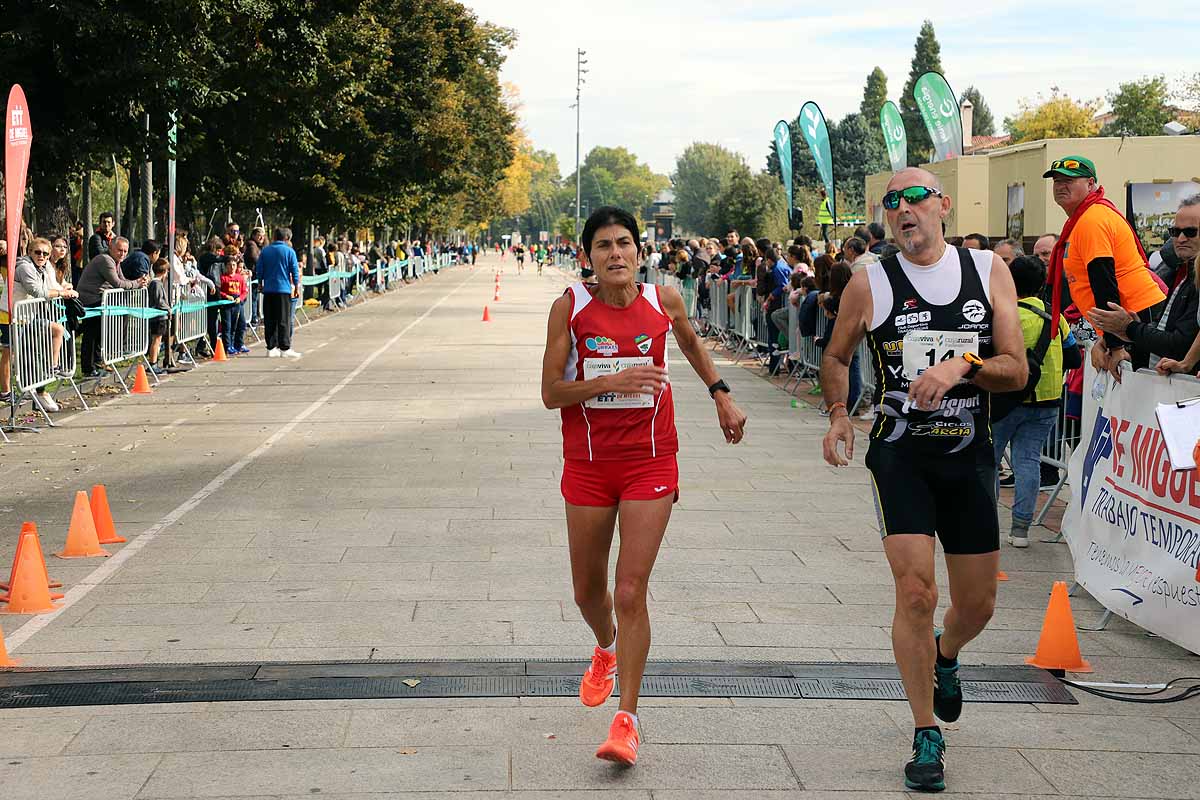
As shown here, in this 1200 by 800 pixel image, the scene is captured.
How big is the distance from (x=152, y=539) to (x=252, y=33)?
14.8m

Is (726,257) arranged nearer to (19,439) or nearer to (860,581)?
(19,439)

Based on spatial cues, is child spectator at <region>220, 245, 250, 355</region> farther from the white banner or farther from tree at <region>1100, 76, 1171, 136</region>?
tree at <region>1100, 76, 1171, 136</region>

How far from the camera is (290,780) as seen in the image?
4797mm

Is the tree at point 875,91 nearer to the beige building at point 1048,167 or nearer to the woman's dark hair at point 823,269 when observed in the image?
the beige building at point 1048,167

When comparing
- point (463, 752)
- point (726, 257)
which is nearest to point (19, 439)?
point (463, 752)

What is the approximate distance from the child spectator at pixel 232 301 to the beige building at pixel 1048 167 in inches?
554

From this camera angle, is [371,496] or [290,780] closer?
[290,780]

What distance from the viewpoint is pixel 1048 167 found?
29.8 m

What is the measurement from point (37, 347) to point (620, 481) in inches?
445

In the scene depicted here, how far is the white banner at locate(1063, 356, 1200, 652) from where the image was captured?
21.7 ft

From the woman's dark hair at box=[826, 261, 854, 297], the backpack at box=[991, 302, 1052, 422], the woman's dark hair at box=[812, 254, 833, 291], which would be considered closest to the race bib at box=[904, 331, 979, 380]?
the backpack at box=[991, 302, 1052, 422]

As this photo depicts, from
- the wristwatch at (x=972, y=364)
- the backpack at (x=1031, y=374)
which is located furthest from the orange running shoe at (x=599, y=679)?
the backpack at (x=1031, y=374)

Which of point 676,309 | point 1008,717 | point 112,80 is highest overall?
point 112,80

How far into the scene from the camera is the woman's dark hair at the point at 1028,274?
8547mm
